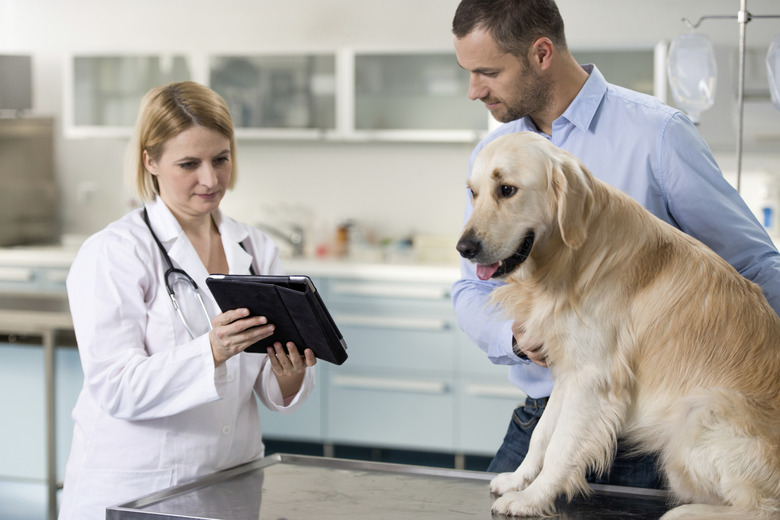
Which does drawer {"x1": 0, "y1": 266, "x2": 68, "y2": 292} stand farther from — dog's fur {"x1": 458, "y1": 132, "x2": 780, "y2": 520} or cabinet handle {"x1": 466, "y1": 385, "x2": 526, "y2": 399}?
dog's fur {"x1": 458, "y1": 132, "x2": 780, "y2": 520}

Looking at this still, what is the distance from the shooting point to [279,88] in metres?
4.74

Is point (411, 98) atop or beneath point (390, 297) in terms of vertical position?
atop

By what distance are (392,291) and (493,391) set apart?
72cm

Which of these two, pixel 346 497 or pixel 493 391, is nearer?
pixel 346 497

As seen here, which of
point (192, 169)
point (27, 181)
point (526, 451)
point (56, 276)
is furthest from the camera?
point (27, 181)

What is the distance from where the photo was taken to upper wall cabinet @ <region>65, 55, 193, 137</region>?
4910mm

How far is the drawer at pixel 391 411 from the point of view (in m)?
4.25

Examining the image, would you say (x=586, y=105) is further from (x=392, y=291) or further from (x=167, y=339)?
(x=392, y=291)

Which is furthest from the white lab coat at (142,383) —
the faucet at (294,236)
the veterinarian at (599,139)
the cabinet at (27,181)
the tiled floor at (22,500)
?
the cabinet at (27,181)

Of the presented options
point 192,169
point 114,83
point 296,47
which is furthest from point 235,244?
point 114,83

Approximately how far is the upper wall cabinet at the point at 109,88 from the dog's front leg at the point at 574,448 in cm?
401

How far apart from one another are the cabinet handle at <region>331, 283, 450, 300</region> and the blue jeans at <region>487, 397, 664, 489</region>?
7.37 ft

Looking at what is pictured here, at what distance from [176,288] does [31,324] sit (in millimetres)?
1438

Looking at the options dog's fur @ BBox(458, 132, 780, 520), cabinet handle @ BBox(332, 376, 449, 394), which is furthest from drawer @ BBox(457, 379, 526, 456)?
dog's fur @ BBox(458, 132, 780, 520)
